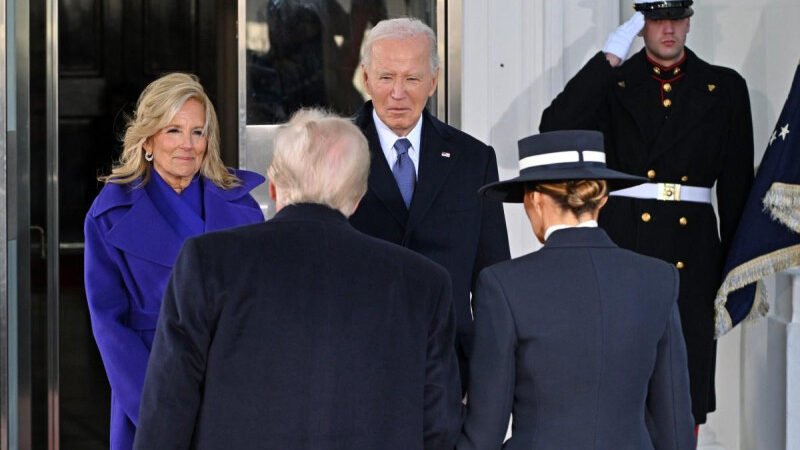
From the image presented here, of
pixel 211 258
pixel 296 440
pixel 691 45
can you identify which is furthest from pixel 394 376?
pixel 691 45

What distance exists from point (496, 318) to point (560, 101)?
1.79 metres

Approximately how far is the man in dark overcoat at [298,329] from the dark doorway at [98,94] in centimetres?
323

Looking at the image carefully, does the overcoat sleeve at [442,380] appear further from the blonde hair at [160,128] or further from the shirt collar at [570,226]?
the blonde hair at [160,128]

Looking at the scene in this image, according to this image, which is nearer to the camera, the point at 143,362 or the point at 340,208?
the point at 340,208

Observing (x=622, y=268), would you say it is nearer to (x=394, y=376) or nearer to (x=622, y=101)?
(x=394, y=376)

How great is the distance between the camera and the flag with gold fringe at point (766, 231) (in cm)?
436

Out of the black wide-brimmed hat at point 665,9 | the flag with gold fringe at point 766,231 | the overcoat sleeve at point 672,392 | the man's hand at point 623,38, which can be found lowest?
the overcoat sleeve at point 672,392

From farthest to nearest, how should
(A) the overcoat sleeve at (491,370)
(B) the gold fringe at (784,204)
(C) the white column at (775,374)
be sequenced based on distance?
(C) the white column at (775,374) → (B) the gold fringe at (784,204) → (A) the overcoat sleeve at (491,370)

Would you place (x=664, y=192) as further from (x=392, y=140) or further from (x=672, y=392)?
(x=672, y=392)

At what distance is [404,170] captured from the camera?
363cm

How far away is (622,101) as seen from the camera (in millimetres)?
4395

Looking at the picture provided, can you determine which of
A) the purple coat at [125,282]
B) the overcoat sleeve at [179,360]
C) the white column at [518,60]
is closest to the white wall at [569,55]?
the white column at [518,60]

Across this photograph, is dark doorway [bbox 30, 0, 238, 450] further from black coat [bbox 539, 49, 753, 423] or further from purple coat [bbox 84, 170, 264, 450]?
purple coat [bbox 84, 170, 264, 450]

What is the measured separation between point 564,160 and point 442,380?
1.81 feet
